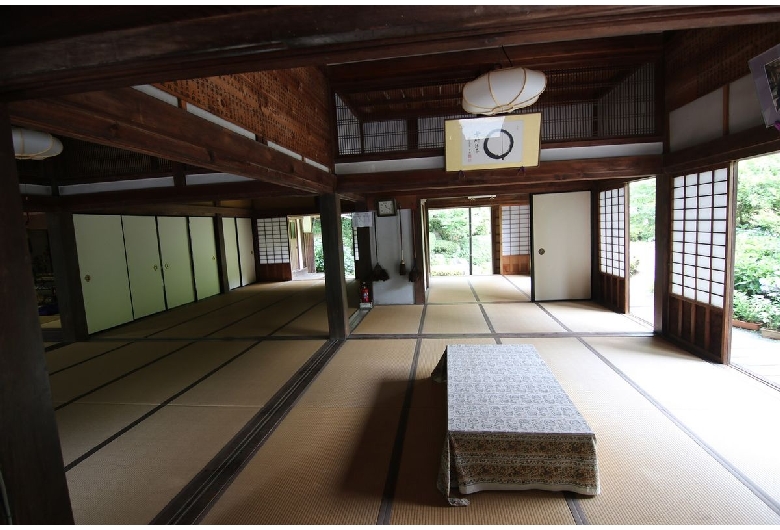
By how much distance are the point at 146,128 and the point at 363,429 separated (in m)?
2.52

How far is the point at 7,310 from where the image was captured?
128 centimetres

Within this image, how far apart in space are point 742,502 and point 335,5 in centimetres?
305

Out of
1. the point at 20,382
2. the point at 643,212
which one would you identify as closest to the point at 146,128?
the point at 20,382

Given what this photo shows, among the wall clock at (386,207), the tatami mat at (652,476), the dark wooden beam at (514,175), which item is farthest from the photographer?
the wall clock at (386,207)

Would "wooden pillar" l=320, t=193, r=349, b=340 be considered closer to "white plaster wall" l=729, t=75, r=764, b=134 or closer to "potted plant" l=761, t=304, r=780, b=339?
"white plaster wall" l=729, t=75, r=764, b=134

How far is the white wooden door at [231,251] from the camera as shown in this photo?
1049cm

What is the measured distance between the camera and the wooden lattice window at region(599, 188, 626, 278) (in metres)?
6.19

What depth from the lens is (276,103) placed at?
143 inches

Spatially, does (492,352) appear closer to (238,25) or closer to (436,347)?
(436,347)

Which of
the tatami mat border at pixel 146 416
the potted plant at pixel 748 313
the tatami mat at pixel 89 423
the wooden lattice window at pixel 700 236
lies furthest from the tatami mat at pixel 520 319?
the tatami mat at pixel 89 423

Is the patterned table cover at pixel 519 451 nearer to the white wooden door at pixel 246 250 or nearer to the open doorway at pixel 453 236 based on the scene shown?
the white wooden door at pixel 246 250

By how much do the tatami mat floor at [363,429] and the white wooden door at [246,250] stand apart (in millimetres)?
5711

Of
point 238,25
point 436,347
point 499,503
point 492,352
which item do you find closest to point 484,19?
point 238,25

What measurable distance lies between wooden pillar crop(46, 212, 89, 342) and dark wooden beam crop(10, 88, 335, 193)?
4.71 m
